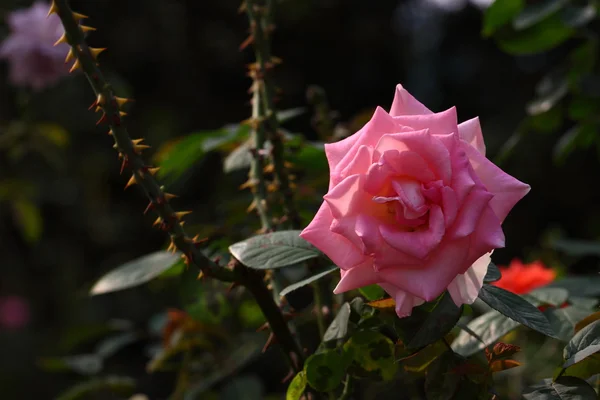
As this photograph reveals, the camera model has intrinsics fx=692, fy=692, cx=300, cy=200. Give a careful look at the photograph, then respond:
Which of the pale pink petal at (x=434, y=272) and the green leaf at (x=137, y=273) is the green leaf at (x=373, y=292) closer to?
the pale pink petal at (x=434, y=272)

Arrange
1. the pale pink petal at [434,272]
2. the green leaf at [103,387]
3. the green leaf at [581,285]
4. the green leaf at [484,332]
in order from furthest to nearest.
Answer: the green leaf at [103,387]
the green leaf at [581,285]
the green leaf at [484,332]
the pale pink petal at [434,272]

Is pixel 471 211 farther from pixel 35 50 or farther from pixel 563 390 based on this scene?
pixel 35 50

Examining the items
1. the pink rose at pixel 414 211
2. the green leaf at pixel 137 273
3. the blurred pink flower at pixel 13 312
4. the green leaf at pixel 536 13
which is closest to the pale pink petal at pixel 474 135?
the pink rose at pixel 414 211

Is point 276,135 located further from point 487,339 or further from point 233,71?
point 233,71

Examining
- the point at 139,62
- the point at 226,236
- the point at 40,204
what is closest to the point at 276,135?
the point at 226,236

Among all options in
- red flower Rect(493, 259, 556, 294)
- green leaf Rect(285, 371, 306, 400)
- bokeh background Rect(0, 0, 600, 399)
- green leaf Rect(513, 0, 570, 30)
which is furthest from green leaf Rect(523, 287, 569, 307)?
bokeh background Rect(0, 0, 600, 399)

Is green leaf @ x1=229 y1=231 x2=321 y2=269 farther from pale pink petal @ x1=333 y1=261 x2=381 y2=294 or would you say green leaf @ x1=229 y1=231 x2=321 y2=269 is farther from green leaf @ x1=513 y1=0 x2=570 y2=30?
green leaf @ x1=513 y1=0 x2=570 y2=30

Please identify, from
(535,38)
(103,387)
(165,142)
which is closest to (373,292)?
(103,387)
